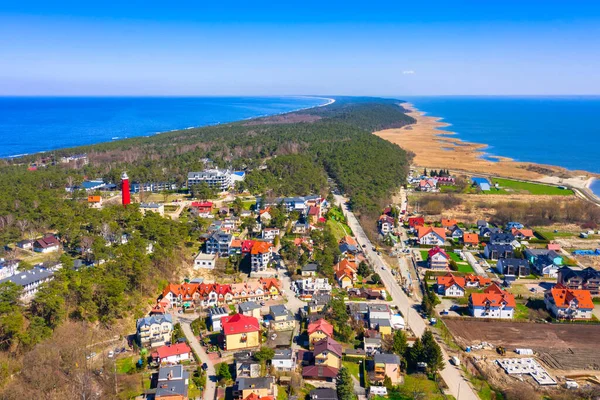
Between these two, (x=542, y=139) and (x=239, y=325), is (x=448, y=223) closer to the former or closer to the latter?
(x=239, y=325)

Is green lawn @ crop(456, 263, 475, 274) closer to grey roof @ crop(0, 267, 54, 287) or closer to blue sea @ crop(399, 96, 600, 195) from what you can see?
grey roof @ crop(0, 267, 54, 287)

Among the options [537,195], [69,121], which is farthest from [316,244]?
[69,121]

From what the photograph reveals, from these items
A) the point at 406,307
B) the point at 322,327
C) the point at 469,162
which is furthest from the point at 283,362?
the point at 469,162

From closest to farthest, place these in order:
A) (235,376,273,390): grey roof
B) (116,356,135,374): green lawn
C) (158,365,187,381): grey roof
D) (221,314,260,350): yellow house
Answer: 1. (235,376,273,390): grey roof
2. (158,365,187,381): grey roof
3. (116,356,135,374): green lawn
4. (221,314,260,350): yellow house

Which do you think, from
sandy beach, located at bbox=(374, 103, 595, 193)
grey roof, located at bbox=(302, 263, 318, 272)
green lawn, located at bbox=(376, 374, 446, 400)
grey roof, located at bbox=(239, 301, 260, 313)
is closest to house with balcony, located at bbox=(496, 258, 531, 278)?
grey roof, located at bbox=(302, 263, 318, 272)

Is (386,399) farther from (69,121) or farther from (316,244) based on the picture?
(69,121)

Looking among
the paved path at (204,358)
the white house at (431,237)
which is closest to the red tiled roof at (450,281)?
the white house at (431,237)

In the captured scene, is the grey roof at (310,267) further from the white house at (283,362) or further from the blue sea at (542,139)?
the blue sea at (542,139)

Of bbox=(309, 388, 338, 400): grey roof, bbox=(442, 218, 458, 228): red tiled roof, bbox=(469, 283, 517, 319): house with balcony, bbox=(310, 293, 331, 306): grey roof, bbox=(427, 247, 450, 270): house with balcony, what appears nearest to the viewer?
bbox=(309, 388, 338, 400): grey roof
